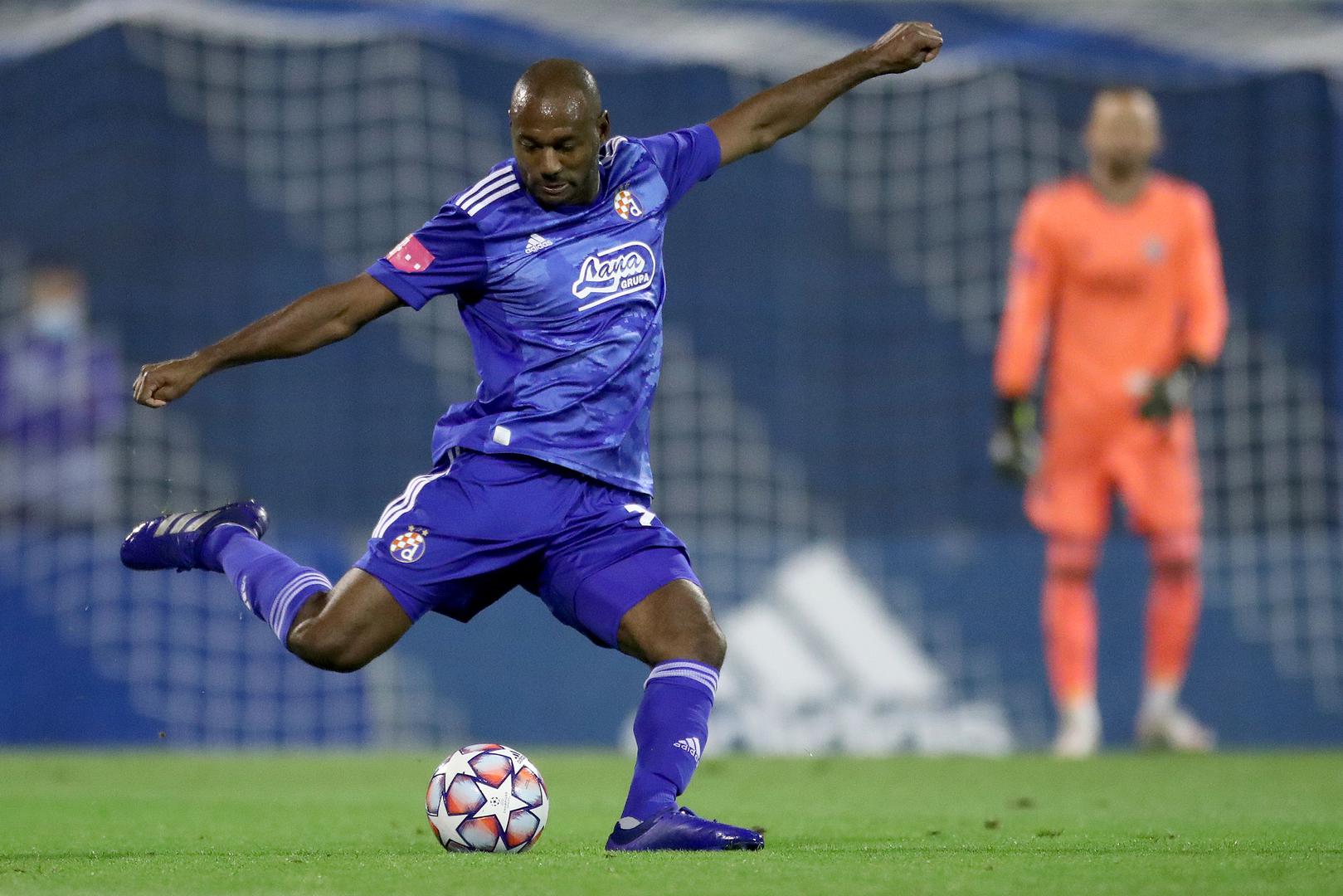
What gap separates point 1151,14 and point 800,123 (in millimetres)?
7047

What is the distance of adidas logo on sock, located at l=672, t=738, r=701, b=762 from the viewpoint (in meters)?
4.28

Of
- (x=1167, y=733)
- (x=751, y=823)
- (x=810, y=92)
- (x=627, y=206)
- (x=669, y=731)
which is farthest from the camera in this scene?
(x=1167, y=733)

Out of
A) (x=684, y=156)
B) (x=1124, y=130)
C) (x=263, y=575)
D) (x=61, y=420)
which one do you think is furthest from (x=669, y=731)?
(x=61, y=420)

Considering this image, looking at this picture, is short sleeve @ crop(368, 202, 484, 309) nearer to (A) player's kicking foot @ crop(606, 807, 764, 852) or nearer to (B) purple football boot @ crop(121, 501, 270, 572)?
(B) purple football boot @ crop(121, 501, 270, 572)

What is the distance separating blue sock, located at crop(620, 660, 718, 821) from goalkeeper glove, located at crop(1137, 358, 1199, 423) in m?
5.37

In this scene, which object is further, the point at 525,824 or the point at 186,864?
the point at 525,824

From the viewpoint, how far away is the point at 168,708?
10.3 meters

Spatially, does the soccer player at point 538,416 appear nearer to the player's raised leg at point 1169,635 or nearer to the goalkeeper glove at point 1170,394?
the goalkeeper glove at point 1170,394

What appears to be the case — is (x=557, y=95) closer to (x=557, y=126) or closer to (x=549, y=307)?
(x=557, y=126)

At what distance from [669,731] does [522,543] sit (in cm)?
59

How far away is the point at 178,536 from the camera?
503cm

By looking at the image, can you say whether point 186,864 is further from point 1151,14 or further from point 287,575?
point 1151,14

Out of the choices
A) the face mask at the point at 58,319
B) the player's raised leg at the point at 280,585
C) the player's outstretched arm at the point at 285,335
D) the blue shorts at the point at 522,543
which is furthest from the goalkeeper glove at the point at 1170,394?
the face mask at the point at 58,319

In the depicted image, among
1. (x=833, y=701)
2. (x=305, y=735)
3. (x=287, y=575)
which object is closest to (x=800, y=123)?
(x=287, y=575)
